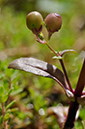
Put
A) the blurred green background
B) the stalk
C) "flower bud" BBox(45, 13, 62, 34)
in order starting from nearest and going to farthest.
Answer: "flower bud" BBox(45, 13, 62, 34)
the stalk
the blurred green background

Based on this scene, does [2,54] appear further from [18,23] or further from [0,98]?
[0,98]

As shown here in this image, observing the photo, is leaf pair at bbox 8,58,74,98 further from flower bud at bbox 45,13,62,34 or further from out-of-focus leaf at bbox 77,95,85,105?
flower bud at bbox 45,13,62,34

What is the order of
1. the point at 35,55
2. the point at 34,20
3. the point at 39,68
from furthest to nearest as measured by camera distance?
the point at 35,55
the point at 39,68
the point at 34,20

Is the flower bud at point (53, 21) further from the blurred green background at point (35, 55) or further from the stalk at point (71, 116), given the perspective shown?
the stalk at point (71, 116)

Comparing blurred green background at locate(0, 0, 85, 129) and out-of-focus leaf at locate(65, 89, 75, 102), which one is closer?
out-of-focus leaf at locate(65, 89, 75, 102)

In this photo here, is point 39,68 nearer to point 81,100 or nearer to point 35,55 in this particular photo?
point 81,100

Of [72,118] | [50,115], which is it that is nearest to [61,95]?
[50,115]

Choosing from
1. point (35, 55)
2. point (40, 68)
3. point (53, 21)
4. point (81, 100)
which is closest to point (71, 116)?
point (81, 100)

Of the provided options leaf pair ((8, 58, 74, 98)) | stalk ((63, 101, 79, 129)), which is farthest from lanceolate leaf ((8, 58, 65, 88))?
stalk ((63, 101, 79, 129))
